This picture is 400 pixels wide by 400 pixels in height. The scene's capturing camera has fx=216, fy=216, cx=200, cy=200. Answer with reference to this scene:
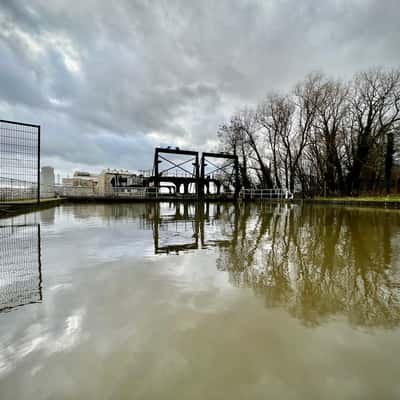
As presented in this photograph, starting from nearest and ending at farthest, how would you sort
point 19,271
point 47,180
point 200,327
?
point 200,327 < point 19,271 < point 47,180

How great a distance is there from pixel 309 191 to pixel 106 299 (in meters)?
23.1

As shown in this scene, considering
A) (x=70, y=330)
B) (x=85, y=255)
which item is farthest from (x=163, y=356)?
(x=85, y=255)

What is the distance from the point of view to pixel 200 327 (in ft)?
4.90

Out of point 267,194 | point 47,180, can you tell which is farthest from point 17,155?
point 267,194

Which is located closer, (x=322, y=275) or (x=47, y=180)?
(x=322, y=275)

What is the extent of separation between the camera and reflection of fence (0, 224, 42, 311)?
192 cm

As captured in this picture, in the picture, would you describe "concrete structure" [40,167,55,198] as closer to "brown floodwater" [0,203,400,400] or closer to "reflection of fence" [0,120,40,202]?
"reflection of fence" [0,120,40,202]

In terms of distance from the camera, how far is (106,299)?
1.90m

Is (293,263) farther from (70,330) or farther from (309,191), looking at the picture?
(309,191)

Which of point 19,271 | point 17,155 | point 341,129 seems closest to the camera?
point 19,271

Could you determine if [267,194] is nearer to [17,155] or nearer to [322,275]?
[17,155]

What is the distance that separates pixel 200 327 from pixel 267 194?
1942cm

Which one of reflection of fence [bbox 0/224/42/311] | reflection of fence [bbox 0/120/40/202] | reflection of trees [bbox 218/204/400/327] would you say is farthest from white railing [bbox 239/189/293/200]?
reflection of fence [bbox 0/224/42/311]

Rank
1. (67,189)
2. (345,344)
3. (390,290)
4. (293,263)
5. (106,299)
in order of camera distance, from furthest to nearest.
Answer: (67,189) → (293,263) → (390,290) → (106,299) → (345,344)
